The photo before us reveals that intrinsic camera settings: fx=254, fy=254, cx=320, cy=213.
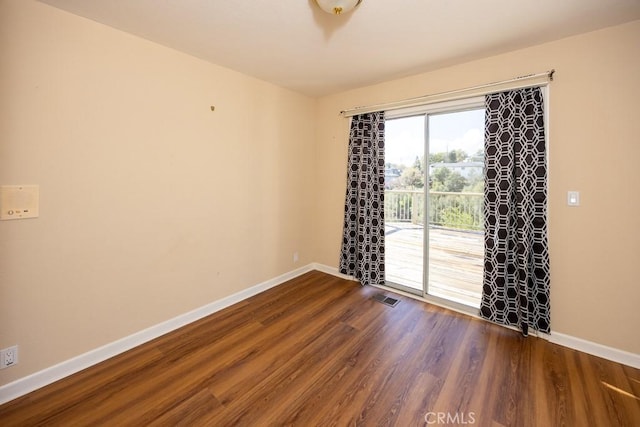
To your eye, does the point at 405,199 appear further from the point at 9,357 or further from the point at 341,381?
the point at 9,357

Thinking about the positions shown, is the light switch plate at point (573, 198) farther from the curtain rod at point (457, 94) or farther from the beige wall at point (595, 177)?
the curtain rod at point (457, 94)

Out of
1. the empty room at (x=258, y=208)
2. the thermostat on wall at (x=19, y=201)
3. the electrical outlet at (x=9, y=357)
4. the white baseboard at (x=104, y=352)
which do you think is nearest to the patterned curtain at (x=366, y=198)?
the empty room at (x=258, y=208)

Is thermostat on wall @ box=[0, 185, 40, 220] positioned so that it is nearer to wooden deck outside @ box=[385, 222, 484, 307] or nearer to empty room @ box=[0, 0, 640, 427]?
empty room @ box=[0, 0, 640, 427]

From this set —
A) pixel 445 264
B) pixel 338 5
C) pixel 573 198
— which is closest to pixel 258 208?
pixel 338 5

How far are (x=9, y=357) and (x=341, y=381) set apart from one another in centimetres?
210

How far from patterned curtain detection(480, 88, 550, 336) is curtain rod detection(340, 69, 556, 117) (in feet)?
0.23

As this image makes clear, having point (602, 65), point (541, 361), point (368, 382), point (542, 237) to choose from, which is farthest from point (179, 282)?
point (602, 65)

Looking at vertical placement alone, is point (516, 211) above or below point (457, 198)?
A: below

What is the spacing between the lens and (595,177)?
6.54ft

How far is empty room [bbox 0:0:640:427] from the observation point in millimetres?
1592

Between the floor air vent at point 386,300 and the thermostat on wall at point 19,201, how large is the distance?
3.01 m

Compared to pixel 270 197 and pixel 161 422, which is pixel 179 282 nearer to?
pixel 161 422

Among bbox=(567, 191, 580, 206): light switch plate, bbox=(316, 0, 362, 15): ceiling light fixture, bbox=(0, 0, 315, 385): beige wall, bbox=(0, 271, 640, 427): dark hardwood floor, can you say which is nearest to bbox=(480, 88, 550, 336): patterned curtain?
bbox=(567, 191, 580, 206): light switch plate

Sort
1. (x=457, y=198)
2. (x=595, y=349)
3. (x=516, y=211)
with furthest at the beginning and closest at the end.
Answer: (x=457, y=198), (x=516, y=211), (x=595, y=349)
